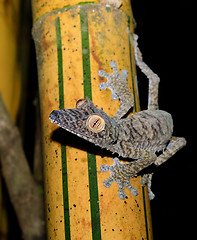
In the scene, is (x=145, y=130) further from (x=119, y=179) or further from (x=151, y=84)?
(x=151, y=84)

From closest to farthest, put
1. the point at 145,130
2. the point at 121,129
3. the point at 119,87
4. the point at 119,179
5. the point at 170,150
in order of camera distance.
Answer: the point at 119,179
the point at 119,87
the point at 121,129
the point at 145,130
the point at 170,150

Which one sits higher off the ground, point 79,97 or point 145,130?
point 79,97

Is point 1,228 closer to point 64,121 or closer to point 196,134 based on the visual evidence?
point 64,121

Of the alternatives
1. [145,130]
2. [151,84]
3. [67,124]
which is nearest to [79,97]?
[67,124]

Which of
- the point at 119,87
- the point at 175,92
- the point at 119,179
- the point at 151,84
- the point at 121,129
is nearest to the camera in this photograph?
the point at 119,179

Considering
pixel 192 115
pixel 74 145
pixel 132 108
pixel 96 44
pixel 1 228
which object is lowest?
pixel 1 228

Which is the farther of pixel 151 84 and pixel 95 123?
pixel 151 84

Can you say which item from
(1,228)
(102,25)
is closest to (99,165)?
(102,25)
